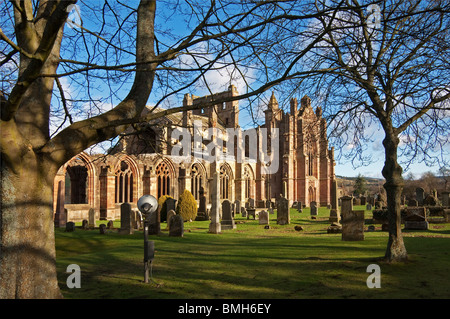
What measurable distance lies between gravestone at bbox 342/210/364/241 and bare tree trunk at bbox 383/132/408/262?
3.98m

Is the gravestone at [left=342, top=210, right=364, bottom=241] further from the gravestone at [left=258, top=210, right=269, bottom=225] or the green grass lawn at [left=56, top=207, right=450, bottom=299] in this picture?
the gravestone at [left=258, top=210, right=269, bottom=225]

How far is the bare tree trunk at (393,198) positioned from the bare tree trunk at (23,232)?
6192 mm

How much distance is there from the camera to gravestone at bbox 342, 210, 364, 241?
11.1m

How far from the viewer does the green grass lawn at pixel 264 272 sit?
5309 mm

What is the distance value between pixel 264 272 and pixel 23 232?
4267 millimetres

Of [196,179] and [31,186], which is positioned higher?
[196,179]

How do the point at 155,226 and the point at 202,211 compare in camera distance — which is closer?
the point at 155,226

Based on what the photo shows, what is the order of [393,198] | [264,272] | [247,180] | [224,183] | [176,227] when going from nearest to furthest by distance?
[264,272] → [393,198] → [176,227] → [224,183] → [247,180]

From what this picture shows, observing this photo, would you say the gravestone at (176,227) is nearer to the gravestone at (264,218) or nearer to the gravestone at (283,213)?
the gravestone at (264,218)

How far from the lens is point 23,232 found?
13.7 ft

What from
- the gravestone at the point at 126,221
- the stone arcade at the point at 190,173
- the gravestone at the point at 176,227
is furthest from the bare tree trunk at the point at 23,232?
the gravestone at the point at 126,221

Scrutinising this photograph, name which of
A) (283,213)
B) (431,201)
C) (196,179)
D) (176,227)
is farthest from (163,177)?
(431,201)

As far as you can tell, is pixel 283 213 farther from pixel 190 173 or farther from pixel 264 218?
pixel 190 173
